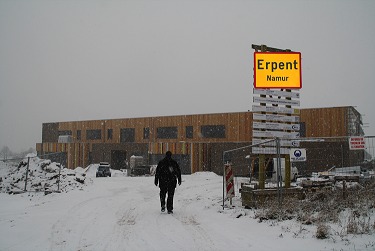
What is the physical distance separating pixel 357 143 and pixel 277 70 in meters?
3.64

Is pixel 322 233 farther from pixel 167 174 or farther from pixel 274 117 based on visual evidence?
pixel 274 117

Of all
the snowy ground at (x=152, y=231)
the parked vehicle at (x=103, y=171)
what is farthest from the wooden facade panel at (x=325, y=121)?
the snowy ground at (x=152, y=231)

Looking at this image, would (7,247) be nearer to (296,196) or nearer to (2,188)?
(296,196)

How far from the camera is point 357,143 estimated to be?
26.1 ft

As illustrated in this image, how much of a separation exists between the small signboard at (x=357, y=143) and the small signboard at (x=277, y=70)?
302 centimetres

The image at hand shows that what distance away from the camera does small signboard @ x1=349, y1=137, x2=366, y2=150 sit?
786cm

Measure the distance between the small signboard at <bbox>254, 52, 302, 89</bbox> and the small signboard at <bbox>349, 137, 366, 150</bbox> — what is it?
3021 millimetres

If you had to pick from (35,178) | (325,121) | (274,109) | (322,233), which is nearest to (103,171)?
(35,178)

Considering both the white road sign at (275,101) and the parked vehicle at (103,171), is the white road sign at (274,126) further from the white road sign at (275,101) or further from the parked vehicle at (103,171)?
the parked vehicle at (103,171)

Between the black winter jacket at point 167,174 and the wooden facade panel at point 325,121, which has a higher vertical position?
the wooden facade panel at point 325,121

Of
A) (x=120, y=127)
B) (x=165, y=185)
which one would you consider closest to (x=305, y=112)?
(x=120, y=127)

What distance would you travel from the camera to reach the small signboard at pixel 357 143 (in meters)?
7.86

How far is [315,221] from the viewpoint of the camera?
6.32m

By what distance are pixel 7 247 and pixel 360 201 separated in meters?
7.53
